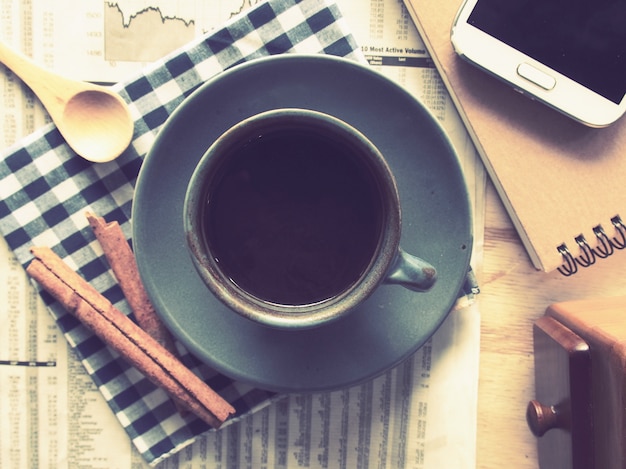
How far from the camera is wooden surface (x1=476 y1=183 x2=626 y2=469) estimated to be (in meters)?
0.62

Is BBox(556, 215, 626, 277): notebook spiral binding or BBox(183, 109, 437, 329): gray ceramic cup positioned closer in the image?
BBox(183, 109, 437, 329): gray ceramic cup

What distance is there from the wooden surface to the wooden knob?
5 centimetres

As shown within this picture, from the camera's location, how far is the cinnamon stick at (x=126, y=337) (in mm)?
574

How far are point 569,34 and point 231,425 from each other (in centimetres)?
48

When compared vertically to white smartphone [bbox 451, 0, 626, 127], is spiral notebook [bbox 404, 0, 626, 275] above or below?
below

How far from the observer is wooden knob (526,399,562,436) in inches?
22.1

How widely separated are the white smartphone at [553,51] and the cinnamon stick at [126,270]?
348 millimetres

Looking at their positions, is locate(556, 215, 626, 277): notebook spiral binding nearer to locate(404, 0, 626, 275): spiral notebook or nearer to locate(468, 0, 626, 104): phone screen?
locate(404, 0, 626, 275): spiral notebook

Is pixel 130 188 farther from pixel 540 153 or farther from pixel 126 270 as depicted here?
pixel 540 153

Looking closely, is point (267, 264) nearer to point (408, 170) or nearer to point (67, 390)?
point (408, 170)

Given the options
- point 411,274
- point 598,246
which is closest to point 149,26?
point 411,274

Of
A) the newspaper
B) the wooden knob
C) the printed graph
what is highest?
the printed graph

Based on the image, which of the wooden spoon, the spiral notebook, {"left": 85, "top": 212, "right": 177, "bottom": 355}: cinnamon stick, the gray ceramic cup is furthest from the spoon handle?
the spiral notebook

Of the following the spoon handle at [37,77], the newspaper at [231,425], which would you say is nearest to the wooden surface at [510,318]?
the newspaper at [231,425]
